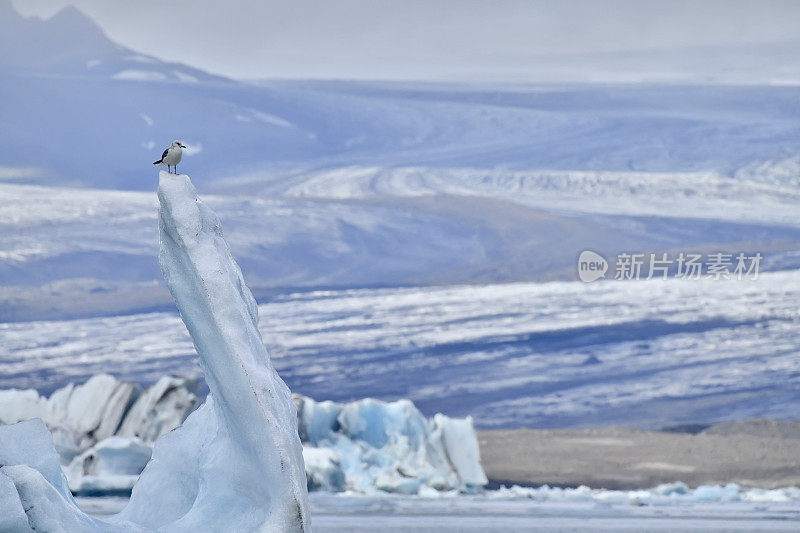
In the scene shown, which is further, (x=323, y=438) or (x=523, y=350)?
(x=523, y=350)

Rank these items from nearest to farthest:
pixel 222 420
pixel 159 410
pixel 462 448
→ pixel 222 420 < pixel 159 410 < pixel 462 448

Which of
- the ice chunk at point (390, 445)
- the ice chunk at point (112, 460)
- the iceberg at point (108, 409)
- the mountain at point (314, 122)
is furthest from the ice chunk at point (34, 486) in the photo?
the mountain at point (314, 122)

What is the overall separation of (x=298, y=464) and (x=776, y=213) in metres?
15.2

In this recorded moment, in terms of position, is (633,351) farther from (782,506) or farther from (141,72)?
(141,72)

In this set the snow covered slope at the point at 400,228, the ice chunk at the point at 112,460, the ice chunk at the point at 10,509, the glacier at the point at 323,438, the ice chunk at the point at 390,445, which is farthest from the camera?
the snow covered slope at the point at 400,228

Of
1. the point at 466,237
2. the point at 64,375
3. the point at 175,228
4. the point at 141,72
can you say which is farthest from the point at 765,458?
the point at 175,228

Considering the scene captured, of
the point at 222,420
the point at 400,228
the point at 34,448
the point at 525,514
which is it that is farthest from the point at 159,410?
the point at 34,448

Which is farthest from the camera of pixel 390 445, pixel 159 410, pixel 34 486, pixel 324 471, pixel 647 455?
pixel 647 455

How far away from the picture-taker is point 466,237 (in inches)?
691

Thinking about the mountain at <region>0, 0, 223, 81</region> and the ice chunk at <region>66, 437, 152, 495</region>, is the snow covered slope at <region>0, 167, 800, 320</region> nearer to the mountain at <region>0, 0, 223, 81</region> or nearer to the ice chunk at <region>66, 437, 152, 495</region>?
the mountain at <region>0, 0, 223, 81</region>

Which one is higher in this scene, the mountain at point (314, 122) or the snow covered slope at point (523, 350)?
the mountain at point (314, 122)

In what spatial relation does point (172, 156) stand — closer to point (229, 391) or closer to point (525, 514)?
point (229, 391)

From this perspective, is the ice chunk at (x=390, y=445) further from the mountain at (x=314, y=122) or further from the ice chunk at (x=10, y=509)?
the ice chunk at (x=10, y=509)

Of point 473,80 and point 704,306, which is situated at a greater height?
point 473,80
